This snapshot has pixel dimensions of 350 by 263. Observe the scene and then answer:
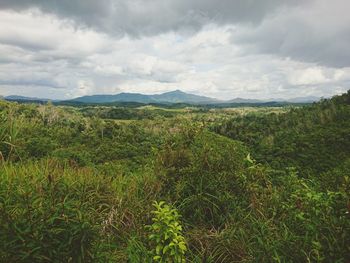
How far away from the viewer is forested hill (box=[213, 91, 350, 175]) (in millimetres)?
43531

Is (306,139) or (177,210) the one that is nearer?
(177,210)

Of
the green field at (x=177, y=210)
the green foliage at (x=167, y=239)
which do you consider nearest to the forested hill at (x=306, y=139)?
the green field at (x=177, y=210)

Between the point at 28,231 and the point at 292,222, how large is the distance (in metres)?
2.94

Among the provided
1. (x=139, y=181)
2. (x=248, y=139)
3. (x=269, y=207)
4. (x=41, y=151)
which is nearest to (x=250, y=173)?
(x=269, y=207)

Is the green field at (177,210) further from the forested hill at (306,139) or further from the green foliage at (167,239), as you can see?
the forested hill at (306,139)

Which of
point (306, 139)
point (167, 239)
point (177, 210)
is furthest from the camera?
point (306, 139)

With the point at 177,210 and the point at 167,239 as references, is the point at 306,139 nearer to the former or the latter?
the point at 177,210

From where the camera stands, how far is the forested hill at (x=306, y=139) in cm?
4353

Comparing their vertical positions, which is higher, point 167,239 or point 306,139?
point 167,239

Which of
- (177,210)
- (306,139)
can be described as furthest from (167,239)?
(306,139)

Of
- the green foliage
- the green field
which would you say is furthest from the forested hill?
the green foliage

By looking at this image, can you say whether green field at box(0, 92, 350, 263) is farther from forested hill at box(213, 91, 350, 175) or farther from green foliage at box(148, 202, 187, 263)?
forested hill at box(213, 91, 350, 175)

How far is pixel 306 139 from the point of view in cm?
5153

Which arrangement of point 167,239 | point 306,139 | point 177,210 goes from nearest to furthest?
1. point 167,239
2. point 177,210
3. point 306,139
